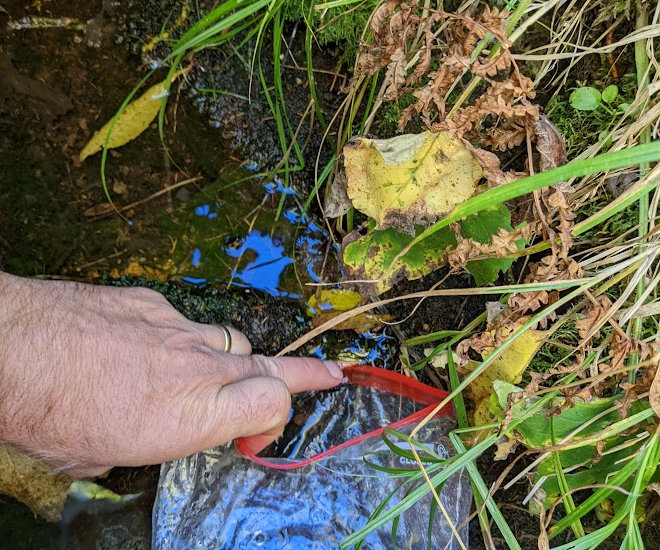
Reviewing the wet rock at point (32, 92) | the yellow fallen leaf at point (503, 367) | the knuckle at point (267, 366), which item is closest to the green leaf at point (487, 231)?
the yellow fallen leaf at point (503, 367)

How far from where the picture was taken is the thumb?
55.6 inches

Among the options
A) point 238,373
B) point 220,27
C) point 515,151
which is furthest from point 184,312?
point 515,151

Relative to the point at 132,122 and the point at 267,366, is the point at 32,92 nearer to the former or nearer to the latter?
the point at 132,122

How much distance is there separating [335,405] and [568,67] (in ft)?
4.14

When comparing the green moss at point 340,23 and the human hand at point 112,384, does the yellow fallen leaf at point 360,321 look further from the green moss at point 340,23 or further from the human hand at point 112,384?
the green moss at point 340,23

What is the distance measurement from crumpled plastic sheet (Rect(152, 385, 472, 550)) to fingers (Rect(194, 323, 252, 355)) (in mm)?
286

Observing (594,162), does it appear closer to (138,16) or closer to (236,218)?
(236,218)

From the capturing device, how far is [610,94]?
133 centimetres

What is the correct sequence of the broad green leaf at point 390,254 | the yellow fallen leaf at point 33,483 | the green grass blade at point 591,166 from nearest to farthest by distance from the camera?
the green grass blade at point 591,166 → the broad green leaf at point 390,254 → the yellow fallen leaf at point 33,483

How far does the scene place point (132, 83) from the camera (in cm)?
171

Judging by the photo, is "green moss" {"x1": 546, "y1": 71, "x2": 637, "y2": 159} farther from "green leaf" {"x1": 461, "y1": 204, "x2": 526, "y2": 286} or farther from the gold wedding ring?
the gold wedding ring

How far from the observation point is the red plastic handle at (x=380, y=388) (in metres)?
1.54

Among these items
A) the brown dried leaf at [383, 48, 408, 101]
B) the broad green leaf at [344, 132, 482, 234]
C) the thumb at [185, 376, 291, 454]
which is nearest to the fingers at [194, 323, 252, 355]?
the thumb at [185, 376, 291, 454]

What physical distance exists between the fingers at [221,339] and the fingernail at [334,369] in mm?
258
